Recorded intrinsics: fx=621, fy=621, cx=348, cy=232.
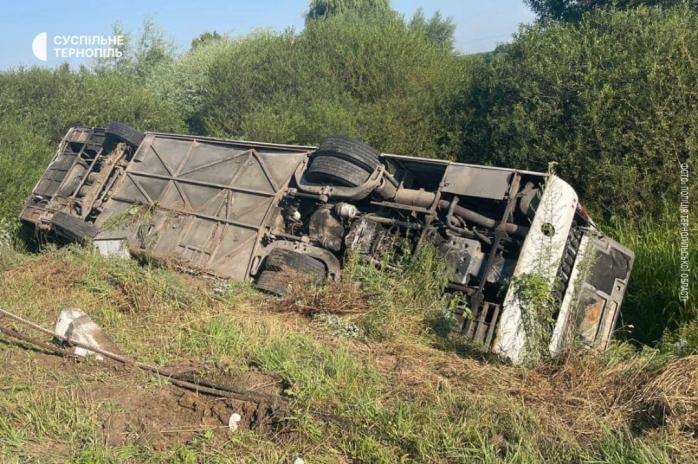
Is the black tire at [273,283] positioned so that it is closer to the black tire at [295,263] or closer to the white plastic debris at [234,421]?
the black tire at [295,263]

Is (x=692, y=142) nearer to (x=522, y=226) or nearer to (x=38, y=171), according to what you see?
(x=522, y=226)

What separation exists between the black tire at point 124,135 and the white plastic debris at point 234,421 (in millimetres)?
6588

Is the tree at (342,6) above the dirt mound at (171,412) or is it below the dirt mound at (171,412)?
above

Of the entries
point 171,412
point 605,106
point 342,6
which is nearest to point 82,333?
point 171,412

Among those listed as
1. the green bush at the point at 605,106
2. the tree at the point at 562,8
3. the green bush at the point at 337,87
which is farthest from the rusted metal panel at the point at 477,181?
the tree at the point at 562,8

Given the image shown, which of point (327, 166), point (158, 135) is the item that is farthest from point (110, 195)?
point (327, 166)

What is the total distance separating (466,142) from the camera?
1264 centimetres

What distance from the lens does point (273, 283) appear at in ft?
21.4

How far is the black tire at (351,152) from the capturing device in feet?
23.4

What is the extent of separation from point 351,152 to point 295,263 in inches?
58.8

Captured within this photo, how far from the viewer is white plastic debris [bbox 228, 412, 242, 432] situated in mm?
3842

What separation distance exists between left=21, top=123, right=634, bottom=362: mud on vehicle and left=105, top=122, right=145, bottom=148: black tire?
0.8 inches

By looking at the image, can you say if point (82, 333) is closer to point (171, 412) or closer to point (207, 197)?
point (171, 412)
